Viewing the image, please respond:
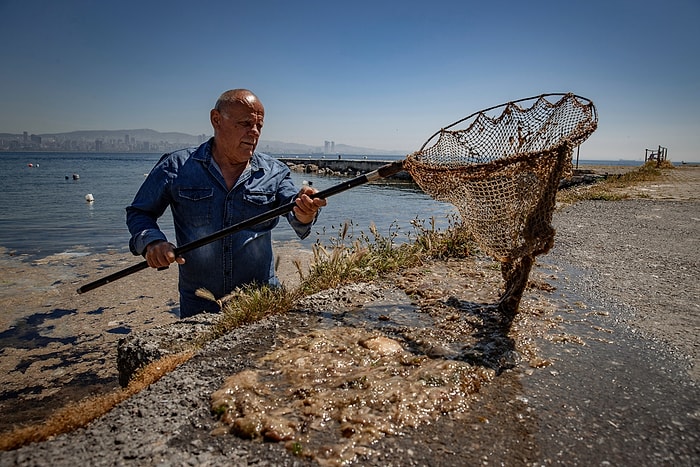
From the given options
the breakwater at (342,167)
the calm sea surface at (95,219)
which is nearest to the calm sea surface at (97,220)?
the calm sea surface at (95,219)

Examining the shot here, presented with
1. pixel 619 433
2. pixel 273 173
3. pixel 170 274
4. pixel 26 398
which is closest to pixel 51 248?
pixel 170 274

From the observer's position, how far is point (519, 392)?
Answer: 246cm

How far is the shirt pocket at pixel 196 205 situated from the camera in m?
3.50

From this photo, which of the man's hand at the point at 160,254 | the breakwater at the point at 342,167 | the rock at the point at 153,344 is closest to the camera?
the rock at the point at 153,344

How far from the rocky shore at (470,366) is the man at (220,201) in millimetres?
709

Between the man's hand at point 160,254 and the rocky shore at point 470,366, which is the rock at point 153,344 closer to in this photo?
the rocky shore at point 470,366

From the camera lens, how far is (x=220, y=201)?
3564 millimetres

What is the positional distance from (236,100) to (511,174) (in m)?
2.47

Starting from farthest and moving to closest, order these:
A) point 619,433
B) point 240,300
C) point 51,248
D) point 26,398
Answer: point 51,248, point 26,398, point 240,300, point 619,433

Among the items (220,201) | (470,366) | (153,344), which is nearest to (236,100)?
(220,201)

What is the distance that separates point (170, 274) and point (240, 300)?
5.98m

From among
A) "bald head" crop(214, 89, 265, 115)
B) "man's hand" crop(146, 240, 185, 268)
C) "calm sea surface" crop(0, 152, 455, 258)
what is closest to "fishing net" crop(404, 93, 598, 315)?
"bald head" crop(214, 89, 265, 115)

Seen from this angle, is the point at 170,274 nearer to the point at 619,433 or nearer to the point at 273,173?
the point at 273,173

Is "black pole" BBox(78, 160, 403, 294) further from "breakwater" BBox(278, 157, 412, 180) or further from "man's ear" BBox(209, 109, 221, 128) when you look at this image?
"breakwater" BBox(278, 157, 412, 180)
